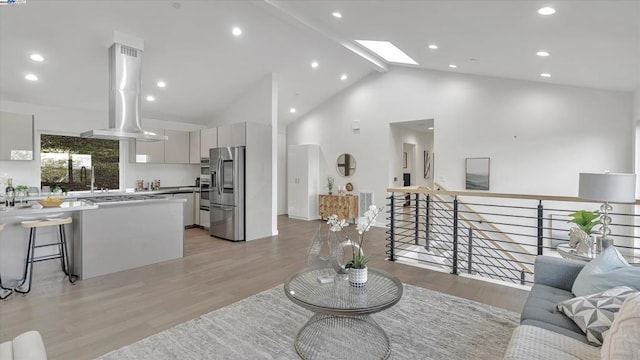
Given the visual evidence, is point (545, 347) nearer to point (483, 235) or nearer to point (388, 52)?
point (483, 235)

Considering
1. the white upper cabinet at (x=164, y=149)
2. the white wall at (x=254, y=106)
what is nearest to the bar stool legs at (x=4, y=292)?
the white upper cabinet at (x=164, y=149)

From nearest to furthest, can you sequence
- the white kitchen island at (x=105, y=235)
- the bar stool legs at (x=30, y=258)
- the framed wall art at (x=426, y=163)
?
the bar stool legs at (x=30, y=258) < the white kitchen island at (x=105, y=235) < the framed wall art at (x=426, y=163)

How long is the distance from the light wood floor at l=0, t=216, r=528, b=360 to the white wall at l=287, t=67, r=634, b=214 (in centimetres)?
294

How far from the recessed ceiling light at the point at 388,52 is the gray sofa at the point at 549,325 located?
464 cm

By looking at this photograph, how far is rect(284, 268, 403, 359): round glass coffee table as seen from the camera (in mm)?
2006

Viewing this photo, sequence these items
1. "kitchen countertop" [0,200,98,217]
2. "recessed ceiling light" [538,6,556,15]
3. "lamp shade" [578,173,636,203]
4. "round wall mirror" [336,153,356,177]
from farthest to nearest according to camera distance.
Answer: "round wall mirror" [336,153,356,177]
"kitchen countertop" [0,200,98,217]
"recessed ceiling light" [538,6,556,15]
"lamp shade" [578,173,636,203]

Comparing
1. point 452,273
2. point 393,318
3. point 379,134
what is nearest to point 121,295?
point 393,318

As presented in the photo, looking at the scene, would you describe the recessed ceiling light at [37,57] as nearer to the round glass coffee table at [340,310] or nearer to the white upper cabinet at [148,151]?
the white upper cabinet at [148,151]

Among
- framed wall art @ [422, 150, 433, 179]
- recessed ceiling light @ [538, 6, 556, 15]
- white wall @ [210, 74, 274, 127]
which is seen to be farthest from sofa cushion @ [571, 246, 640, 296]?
framed wall art @ [422, 150, 433, 179]

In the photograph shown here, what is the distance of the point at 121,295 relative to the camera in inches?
130

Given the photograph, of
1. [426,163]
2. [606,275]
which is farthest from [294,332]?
[426,163]

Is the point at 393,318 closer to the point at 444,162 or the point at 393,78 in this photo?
the point at 444,162

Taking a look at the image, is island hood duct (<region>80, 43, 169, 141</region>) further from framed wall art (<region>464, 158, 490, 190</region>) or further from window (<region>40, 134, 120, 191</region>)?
framed wall art (<region>464, 158, 490, 190</region>)

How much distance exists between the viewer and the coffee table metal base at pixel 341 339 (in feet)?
7.37
